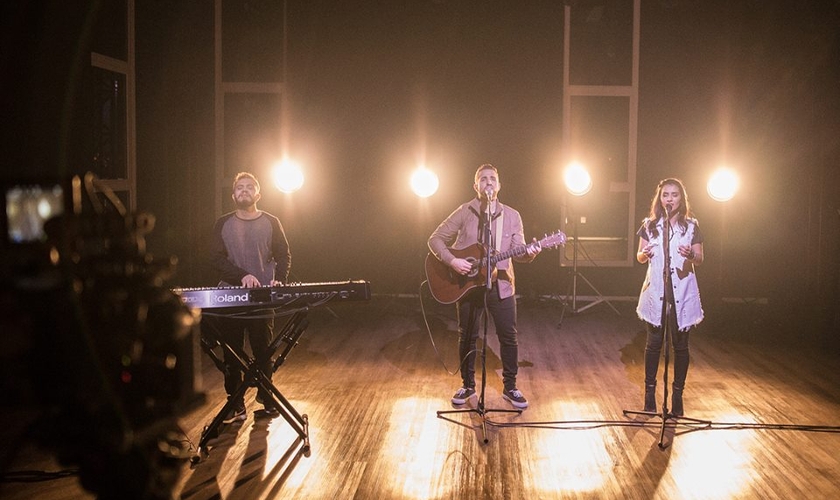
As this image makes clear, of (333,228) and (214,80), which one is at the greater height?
(214,80)

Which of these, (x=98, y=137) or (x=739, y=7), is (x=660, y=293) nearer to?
(x=98, y=137)

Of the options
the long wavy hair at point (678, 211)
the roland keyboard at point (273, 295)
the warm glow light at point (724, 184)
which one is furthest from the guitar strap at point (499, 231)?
the warm glow light at point (724, 184)

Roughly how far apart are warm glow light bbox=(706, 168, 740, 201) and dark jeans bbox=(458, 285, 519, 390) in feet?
18.1

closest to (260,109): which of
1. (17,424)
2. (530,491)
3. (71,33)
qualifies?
(71,33)

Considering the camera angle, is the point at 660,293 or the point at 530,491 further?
the point at 660,293

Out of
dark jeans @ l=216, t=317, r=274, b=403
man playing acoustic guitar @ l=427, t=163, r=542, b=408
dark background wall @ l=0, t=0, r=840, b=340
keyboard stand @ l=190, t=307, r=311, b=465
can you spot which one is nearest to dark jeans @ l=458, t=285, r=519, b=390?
man playing acoustic guitar @ l=427, t=163, r=542, b=408

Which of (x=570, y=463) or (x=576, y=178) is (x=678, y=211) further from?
(x=576, y=178)

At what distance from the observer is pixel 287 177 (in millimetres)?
9734

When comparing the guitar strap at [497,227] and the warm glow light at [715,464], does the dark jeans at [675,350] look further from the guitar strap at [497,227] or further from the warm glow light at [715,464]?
the guitar strap at [497,227]

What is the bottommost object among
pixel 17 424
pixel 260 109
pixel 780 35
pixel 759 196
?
pixel 17 424

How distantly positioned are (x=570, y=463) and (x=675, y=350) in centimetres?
128

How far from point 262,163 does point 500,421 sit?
6.70m

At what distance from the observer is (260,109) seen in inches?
421

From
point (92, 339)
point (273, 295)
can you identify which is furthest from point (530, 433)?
point (92, 339)
